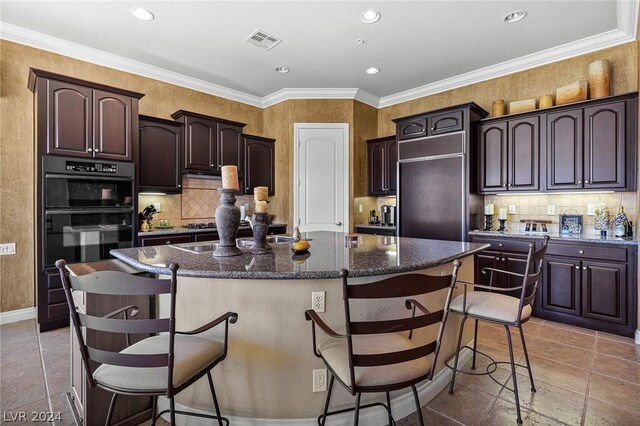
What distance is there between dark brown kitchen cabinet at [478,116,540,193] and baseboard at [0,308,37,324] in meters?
5.39

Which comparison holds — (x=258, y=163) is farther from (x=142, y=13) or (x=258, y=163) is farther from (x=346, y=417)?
(x=346, y=417)

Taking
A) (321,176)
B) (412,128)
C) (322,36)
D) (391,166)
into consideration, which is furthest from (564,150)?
(321,176)

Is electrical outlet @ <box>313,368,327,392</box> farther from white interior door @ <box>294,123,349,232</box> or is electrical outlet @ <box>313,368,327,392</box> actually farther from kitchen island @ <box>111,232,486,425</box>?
white interior door @ <box>294,123,349,232</box>

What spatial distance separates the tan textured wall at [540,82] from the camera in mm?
3436

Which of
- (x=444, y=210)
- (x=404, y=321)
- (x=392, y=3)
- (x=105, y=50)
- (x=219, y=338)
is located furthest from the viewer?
(x=444, y=210)

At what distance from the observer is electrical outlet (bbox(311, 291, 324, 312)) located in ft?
5.59

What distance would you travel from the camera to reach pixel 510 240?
142 inches

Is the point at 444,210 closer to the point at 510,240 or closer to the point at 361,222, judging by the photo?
the point at 510,240

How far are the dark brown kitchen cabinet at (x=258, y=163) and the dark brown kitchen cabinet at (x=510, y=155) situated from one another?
10.3 ft

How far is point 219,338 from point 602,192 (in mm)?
4048

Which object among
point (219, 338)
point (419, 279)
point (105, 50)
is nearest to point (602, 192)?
point (419, 279)

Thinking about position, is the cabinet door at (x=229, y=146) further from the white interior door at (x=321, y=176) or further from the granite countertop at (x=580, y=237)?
the granite countertop at (x=580, y=237)

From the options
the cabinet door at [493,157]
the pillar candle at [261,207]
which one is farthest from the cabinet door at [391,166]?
the pillar candle at [261,207]

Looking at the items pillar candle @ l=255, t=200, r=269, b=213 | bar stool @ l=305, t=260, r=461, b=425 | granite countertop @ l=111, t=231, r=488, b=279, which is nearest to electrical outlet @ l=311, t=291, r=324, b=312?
granite countertop @ l=111, t=231, r=488, b=279
